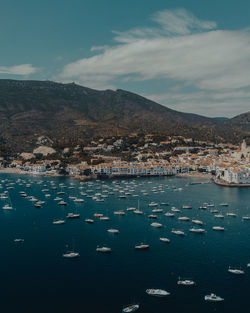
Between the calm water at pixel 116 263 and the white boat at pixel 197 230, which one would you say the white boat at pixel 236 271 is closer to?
the calm water at pixel 116 263

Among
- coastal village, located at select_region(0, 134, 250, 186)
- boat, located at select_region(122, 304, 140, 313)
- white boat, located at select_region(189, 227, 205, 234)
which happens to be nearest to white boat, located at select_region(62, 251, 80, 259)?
boat, located at select_region(122, 304, 140, 313)

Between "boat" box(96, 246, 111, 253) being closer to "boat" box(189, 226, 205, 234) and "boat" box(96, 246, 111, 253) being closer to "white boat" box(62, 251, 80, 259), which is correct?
"white boat" box(62, 251, 80, 259)

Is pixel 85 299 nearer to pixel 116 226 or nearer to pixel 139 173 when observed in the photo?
pixel 116 226

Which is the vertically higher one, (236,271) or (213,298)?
(236,271)

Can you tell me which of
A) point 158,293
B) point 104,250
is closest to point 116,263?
point 104,250

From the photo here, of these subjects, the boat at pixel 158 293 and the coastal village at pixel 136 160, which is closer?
the boat at pixel 158 293

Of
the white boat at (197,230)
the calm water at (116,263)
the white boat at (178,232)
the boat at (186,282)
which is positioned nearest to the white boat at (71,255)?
the calm water at (116,263)

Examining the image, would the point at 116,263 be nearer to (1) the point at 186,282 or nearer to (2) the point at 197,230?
(1) the point at 186,282
